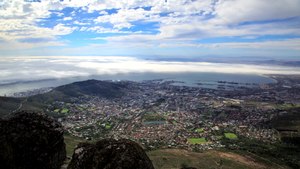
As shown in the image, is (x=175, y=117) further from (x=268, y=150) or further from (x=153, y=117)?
(x=268, y=150)

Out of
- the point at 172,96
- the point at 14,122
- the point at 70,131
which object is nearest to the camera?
the point at 14,122

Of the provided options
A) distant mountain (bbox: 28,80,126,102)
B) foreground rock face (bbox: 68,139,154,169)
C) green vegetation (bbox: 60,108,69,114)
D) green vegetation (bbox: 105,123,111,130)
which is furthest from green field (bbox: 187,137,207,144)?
distant mountain (bbox: 28,80,126,102)

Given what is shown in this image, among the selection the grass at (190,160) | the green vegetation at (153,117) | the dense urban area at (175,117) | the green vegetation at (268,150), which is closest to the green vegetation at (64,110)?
the dense urban area at (175,117)

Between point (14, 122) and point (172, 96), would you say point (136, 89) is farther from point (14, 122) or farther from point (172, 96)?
point (14, 122)

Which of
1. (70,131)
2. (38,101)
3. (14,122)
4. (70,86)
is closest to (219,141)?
(70,131)

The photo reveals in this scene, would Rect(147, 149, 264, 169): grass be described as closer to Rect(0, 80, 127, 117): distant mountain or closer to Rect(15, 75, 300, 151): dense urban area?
Rect(15, 75, 300, 151): dense urban area

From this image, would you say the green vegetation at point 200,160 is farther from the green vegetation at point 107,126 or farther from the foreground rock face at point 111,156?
the foreground rock face at point 111,156
